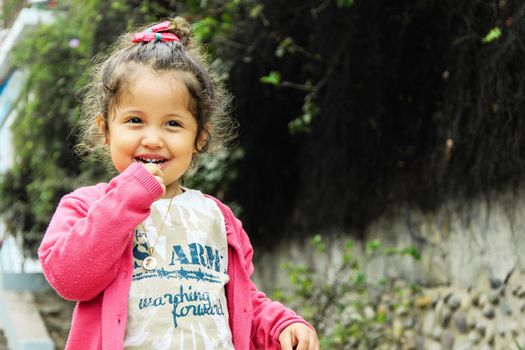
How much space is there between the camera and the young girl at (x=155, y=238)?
184 centimetres

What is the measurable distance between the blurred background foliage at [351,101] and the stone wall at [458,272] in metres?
0.11

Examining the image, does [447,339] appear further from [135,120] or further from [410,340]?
[135,120]

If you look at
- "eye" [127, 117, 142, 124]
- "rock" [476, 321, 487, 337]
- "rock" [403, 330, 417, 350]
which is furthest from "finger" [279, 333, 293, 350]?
"rock" [403, 330, 417, 350]

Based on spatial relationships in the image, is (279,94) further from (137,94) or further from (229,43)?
(137,94)

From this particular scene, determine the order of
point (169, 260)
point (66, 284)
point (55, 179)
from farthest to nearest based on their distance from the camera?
point (55, 179), point (169, 260), point (66, 284)

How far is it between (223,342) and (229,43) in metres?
3.67

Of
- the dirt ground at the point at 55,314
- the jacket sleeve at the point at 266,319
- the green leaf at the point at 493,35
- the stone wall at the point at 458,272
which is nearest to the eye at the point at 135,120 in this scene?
the jacket sleeve at the point at 266,319

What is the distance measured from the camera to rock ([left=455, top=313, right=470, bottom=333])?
176 inches

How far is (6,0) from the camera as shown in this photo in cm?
1023

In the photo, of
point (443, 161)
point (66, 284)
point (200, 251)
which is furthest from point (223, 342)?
point (443, 161)

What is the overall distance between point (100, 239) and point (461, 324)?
310 cm

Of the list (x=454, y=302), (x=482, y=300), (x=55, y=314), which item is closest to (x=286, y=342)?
(x=482, y=300)

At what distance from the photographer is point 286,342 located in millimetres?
2064

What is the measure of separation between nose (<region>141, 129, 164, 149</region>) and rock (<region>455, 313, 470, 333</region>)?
2945 mm
